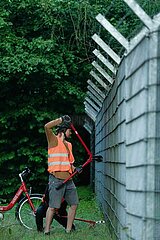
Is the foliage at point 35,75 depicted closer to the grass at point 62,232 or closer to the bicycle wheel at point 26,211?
the grass at point 62,232

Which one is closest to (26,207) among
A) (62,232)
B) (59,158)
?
(62,232)

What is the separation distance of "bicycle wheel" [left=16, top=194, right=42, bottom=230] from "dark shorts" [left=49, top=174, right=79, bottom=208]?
132cm

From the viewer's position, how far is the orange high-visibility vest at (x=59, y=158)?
10.5 meters

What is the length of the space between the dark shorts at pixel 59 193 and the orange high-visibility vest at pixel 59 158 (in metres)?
0.17

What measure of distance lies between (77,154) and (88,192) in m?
1.37

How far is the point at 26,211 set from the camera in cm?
1208

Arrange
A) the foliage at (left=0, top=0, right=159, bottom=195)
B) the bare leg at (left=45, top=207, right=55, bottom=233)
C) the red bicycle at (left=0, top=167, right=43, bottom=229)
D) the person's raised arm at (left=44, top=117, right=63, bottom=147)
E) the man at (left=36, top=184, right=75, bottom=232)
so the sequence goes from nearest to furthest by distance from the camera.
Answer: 1. the person's raised arm at (left=44, top=117, right=63, bottom=147)
2. the bare leg at (left=45, top=207, right=55, bottom=233)
3. the man at (left=36, top=184, right=75, bottom=232)
4. the red bicycle at (left=0, top=167, right=43, bottom=229)
5. the foliage at (left=0, top=0, right=159, bottom=195)

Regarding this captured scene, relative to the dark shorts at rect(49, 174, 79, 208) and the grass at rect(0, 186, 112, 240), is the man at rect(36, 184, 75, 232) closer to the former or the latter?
the grass at rect(0, 186, 112, 240)

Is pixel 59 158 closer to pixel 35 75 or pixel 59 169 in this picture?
pixel 59 169

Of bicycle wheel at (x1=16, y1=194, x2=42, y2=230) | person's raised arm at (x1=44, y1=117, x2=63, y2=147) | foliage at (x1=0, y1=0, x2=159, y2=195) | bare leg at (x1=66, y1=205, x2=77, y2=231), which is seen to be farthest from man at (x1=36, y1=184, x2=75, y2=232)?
foliage at (x1=0, y1=0, x2=159, y2=195)

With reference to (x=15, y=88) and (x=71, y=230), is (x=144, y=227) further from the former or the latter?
(x=15, y=88)

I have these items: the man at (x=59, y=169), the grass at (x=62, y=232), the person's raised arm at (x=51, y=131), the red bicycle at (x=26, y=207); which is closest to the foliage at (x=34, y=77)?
the grass at (x=62, y=232)

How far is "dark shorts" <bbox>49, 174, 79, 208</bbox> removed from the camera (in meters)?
10.5

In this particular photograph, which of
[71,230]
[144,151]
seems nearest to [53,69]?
[71,230]
